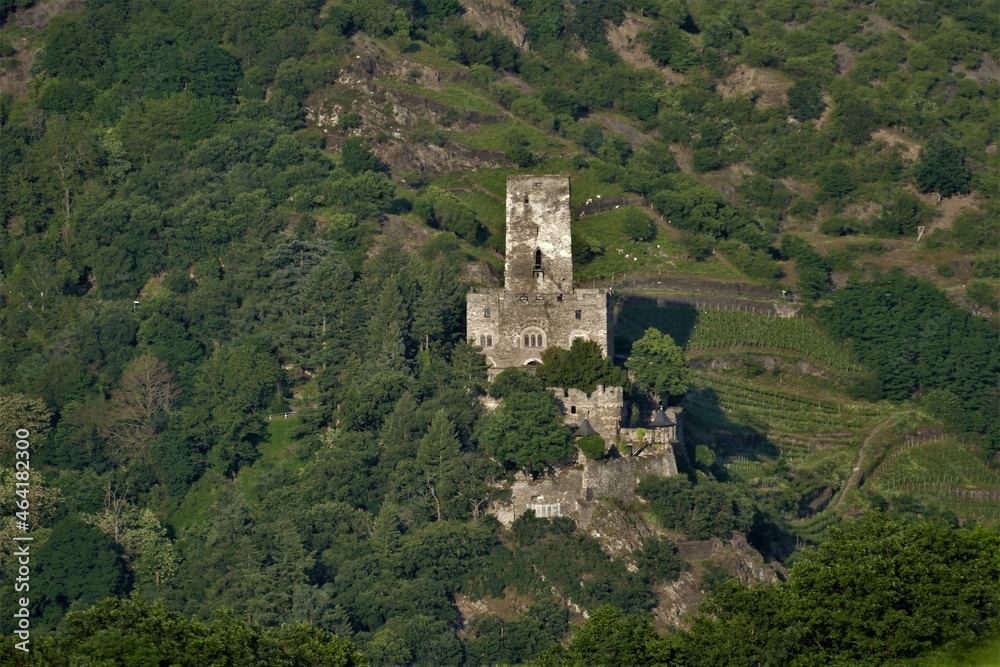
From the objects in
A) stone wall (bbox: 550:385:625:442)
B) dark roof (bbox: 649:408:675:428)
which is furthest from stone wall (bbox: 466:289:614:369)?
dark roof (bbox: 649:408:675:428)

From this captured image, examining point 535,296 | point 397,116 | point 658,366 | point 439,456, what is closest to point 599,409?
point 658,366

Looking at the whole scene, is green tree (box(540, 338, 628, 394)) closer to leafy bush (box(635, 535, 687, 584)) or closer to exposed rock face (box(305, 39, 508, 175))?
leafy bush (box(635, 535, 687, 584))

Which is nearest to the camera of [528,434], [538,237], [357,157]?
[528,434]

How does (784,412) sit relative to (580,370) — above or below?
below

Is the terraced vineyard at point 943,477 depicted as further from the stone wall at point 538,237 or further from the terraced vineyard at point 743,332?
the stone wall at point 538,237

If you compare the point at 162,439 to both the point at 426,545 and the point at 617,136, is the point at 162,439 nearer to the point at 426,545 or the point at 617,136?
the point at 426,545

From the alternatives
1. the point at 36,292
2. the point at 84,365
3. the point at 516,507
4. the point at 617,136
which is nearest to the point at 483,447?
the point at 516,507

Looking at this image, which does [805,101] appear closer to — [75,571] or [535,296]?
[535,296]
